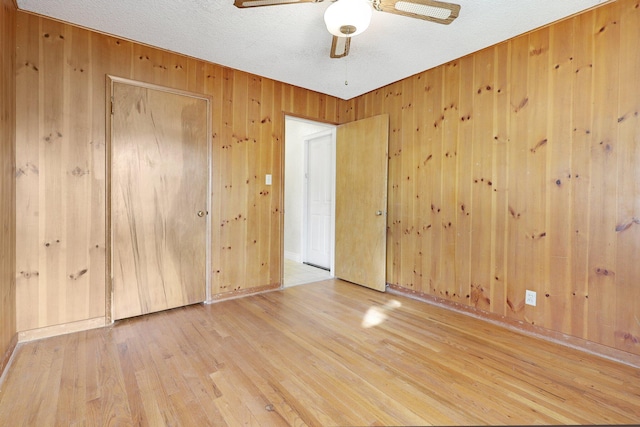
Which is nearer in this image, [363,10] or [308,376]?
[363,10]

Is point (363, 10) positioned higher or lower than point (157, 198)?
higher

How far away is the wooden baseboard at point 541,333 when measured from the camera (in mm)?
1990

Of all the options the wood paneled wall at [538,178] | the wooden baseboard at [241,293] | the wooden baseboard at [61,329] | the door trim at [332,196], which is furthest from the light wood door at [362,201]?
the wooden baseboard at [61,329]

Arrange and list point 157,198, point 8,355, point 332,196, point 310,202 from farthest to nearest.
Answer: point 310,202 → point 332,196 → point 157,198 → point 8,355

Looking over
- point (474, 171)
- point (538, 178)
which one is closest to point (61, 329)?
point (474, 171)

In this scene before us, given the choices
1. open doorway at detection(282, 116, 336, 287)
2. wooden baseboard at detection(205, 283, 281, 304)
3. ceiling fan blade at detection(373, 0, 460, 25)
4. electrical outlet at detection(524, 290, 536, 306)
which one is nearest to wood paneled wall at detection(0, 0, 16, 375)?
wooden baseboard at detection(205, 283, 281, 304)

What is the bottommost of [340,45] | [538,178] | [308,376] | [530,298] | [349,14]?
[308,376]

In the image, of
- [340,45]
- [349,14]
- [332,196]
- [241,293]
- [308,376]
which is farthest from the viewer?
[332,196]

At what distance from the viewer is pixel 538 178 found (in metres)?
2.36

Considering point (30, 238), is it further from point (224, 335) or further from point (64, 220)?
point (224, 335)

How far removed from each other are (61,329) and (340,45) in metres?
3.06

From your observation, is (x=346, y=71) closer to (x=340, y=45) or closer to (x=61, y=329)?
(x=340, y=45)

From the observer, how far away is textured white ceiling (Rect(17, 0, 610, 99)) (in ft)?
6.73

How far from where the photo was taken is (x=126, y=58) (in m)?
2.54
